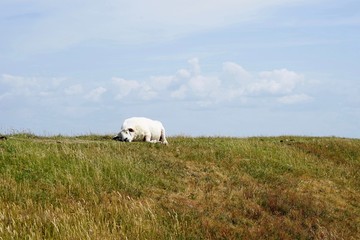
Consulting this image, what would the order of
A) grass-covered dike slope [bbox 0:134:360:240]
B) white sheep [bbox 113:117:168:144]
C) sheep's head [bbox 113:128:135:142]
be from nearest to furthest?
grass-covered dike slope [bbox 0:134:360:240], sheep's head [bbox 113:128:135:142], white sheep [bbox 113:117:168:144]

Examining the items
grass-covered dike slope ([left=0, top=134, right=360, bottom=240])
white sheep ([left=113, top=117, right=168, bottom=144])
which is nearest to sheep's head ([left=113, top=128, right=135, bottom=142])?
white sheep ([left=113, top=117, right=168, bottom=144])

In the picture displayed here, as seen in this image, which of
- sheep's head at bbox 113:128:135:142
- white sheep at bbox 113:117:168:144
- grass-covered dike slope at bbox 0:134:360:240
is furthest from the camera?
white sheep at bbox 113:117:168:144

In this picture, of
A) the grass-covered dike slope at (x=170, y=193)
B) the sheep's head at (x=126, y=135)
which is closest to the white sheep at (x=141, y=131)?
the sheep's head at (x=126, y=135)

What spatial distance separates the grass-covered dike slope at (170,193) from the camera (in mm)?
15281

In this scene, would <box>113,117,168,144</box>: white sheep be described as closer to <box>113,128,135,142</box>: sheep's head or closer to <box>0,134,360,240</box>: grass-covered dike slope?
<box>113,128,135,142</box>: sheep's head

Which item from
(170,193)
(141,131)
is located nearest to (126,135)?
(141,131)

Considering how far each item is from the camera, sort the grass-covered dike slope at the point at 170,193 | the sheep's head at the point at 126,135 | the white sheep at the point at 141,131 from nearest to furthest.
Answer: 1. the grass-covered dike slope at the point at 170,193
2. the sheep's head at the point at 126,135
3. the white sheep at the point at 141,131

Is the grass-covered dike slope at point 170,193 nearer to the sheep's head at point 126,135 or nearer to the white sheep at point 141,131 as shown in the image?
the sheep's head at point 126,135

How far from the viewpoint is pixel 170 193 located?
19.3 meters

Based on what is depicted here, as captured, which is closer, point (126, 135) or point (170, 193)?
point (170, 193)

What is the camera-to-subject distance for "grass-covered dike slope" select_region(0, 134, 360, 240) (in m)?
15.3

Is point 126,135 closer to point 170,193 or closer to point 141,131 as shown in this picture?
point 141,131

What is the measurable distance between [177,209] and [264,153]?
36.3 feet

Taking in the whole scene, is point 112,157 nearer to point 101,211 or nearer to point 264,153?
point 101,211
